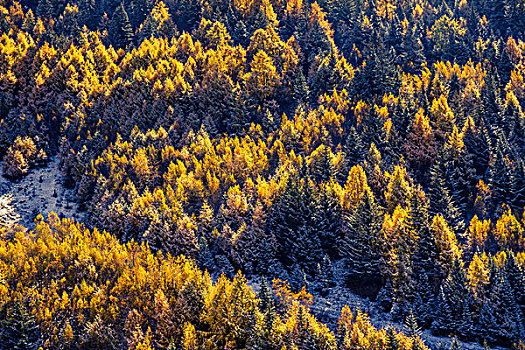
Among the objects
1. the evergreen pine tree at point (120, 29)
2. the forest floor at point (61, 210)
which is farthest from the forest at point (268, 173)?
the forest floor at point (61, 210)

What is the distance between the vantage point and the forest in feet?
224

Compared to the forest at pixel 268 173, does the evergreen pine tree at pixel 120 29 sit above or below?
above

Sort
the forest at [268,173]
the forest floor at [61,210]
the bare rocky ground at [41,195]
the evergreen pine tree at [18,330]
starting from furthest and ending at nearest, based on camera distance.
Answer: the bare rocky ground at [41,195]
the forest floor at [61,210]
the forest at [268,173]
the evergreen pine tree at [18,330]

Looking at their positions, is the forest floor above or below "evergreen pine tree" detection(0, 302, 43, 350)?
above

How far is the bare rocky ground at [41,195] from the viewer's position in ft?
336

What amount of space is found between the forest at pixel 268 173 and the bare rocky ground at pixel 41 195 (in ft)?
6.80

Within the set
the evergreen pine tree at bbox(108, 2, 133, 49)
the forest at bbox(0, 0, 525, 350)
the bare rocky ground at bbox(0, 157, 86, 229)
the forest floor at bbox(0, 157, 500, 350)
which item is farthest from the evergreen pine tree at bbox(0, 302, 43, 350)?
the evergreen pine tree at bbox(108, 2, 133, 49)

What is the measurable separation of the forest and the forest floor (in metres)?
1.05

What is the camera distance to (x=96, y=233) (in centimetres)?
8406

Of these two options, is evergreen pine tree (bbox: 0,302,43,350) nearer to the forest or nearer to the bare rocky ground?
the forest

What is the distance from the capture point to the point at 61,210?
10325 centimetres

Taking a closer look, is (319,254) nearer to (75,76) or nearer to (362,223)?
(362,223)

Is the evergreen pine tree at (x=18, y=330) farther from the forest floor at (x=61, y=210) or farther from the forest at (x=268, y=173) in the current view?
the forest floor at (x=61, y=210)

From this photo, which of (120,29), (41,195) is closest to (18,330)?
(41,195)
